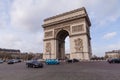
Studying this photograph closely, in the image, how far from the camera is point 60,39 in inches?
1996

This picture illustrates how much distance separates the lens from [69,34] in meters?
45.3

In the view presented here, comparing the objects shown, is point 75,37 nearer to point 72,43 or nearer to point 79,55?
point 72,43

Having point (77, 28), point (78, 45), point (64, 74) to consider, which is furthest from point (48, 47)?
point (64, 74)

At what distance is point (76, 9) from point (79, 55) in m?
14.4

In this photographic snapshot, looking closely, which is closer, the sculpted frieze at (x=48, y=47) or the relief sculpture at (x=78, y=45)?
the relief sculpture at (x=78, y=45)

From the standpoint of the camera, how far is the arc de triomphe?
4131 cm

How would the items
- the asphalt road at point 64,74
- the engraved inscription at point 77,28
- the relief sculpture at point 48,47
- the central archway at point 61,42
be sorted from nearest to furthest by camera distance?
the asphalt road at point 64,74
the engraved inscription at point 77,28
the relief sculpture at point 48,47
the central archway at point 61,42

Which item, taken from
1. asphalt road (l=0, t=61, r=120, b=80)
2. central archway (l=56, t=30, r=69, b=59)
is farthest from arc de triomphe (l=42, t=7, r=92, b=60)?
asphalt road (l=0, t=61, r=120, b=80)

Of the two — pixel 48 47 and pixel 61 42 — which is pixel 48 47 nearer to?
pixel 48 47

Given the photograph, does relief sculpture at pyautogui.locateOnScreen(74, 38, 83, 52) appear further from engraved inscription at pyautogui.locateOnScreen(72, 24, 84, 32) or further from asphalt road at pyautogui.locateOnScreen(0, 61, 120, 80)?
asphalt road at pyautogui.locateOnScreen(0, 61, 120, 80)

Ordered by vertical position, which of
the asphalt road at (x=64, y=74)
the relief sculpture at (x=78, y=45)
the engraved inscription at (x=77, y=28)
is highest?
the engraved inscription at (x=77, y=28)

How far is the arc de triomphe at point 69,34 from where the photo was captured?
4131 cm

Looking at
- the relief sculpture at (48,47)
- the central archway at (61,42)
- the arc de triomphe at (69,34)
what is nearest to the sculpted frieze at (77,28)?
the arc de triomphe at (69,34)

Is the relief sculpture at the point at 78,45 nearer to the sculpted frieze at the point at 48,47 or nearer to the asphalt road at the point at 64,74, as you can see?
the sculpted frieze at the point at 48,47
